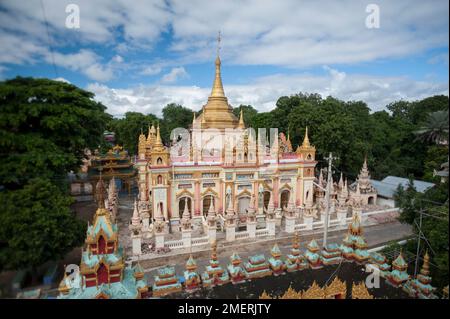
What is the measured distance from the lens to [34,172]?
28.0ft

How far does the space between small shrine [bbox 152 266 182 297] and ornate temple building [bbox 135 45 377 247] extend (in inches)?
239

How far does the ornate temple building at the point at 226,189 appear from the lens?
50.4 ft

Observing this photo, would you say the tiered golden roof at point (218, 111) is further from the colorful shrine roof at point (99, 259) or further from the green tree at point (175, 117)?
the green tree at point (175, 117)

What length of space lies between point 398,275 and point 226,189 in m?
10.8

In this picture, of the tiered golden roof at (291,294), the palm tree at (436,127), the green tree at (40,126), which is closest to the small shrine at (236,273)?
the tiered golden roof at (291,294)

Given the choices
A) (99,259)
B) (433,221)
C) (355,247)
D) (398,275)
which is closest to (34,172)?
(99,259)

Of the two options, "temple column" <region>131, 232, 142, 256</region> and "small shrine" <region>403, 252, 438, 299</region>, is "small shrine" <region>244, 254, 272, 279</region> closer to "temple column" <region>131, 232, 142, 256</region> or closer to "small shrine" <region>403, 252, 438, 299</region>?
"small shrine" <region>403, 252, 438, 299</region>

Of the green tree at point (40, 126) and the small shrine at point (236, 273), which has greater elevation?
the green tree at point (40, 126)

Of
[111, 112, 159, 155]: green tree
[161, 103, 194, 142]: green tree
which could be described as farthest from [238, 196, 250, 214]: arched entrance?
[161, 103, 194, 142]: green tree

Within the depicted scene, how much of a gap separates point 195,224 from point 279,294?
33.8 feet

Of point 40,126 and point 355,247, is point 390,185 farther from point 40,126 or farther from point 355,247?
point 40,126

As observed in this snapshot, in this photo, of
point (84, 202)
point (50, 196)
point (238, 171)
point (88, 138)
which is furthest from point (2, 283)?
point (84, 202)

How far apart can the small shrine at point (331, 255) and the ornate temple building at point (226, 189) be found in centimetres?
632
